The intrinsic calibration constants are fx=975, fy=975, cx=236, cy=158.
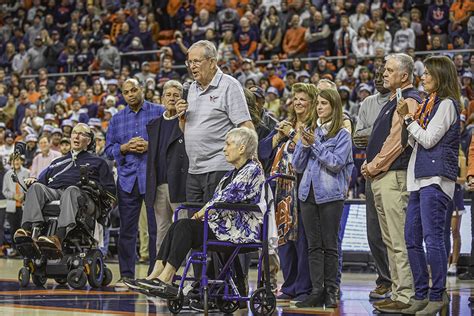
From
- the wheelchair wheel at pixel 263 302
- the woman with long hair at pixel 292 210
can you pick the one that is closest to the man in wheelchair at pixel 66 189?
the woman with long hair at pixel 292 210

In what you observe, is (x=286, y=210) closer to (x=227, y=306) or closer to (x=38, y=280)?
(x=227, y=306)

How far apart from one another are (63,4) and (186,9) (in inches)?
162

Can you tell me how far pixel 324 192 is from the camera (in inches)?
293

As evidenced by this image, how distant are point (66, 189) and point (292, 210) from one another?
244cm

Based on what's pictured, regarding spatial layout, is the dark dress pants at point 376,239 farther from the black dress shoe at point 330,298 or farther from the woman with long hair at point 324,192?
the black dress shoe at point 330,298

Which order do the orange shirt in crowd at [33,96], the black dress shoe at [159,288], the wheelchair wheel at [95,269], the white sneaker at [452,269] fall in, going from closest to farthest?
1. the black dress shoe at [159,288]
2. the wheelchair wheel at [95,269]
3. the white sneaker at [452,269]
4. the orange shirt in crowd at [33,96]

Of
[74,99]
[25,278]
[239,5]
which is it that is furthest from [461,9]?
[25,278]

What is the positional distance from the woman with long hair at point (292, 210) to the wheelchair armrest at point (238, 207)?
1.14m

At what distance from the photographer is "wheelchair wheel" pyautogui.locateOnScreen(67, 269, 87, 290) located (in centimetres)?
891

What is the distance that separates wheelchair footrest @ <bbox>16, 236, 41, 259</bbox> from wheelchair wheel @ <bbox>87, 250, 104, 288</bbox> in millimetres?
498

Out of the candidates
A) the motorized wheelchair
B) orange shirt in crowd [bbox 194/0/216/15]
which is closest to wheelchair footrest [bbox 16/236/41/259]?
the motorized wheelchair

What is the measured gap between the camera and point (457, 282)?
10289mm

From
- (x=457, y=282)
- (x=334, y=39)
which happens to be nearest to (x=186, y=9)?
(x=334, y=39)

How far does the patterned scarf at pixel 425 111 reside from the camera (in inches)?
270
